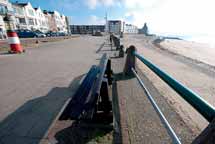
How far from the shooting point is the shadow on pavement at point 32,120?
6.84ft

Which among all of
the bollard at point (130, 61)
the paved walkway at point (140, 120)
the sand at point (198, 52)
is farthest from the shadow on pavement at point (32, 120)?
the sand at point (198, 52)

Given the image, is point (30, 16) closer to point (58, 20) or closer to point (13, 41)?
point (58, 20)

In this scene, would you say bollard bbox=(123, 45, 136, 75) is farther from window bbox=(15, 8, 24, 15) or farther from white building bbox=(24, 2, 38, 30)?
white building bbox=(24, 2, 38, 30)

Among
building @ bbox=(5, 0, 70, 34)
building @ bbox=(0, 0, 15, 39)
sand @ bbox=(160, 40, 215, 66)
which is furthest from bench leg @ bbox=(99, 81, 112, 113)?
building @ bbox=(0, 0, 15, 39)

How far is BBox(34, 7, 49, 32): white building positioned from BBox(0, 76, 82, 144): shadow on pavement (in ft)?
212

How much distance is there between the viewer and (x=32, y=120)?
8.16 feet

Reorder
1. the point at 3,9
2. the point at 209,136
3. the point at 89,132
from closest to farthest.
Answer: the point at 209,136
the point at 89,132
the point at 3,9

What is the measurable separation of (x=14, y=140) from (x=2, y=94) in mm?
2041

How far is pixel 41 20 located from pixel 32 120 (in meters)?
70.7

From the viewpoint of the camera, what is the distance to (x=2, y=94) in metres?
3.50

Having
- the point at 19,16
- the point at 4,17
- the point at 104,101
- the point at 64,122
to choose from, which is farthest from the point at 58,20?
the point at 104,101

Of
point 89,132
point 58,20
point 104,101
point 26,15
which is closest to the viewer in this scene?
point 89,132

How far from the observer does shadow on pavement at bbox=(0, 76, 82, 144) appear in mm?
2086

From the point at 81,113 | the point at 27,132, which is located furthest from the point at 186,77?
the point at 27,132
